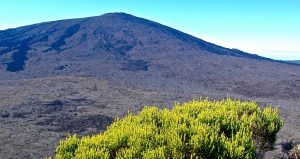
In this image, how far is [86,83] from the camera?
4125cm

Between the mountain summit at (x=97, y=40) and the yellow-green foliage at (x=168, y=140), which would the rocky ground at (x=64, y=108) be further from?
the mountain summit at (x=97, y=40)

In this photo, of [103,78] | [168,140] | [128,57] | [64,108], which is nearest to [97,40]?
[128,57]

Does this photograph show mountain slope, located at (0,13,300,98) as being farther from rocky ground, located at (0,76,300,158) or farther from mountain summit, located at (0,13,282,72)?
rocky ground, located at (0,76,300,158)

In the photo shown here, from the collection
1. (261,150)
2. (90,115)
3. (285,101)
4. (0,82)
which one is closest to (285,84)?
(285,101)

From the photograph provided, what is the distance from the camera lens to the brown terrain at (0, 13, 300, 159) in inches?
973

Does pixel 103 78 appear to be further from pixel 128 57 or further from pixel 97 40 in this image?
pixel 97 40

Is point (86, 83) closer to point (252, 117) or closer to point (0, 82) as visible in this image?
point (0, 82)

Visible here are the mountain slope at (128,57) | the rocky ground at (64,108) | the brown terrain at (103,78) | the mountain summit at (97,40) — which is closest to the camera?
the rocky ground at (64,108)

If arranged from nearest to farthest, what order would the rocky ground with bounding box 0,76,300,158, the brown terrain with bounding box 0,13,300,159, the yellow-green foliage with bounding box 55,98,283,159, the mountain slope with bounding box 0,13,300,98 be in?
the yellow-green foliage with bounding box 55,98,283,159
the rocky ground with bounding box 0,76,300,158
the brown terrain with bounding box 0,13,300,159
the mountain slope with bounding box 0,13,300,98

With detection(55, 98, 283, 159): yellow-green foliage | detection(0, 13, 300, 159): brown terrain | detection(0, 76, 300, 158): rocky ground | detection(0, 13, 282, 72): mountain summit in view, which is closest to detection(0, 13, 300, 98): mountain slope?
detection(0, 13, 282, 72): mountain summit

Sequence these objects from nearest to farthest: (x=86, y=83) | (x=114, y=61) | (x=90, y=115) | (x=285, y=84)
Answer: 1. (x=90, y=115)
2. (x=86, y=83)
3. (x=285, y=84)
4. (x=114, y=61)

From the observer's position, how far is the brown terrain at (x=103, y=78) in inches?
973

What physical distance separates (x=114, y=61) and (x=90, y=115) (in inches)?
1331

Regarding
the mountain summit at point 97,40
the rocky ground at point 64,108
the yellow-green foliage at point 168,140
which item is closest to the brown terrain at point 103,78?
the rocky ground at point 64,108
